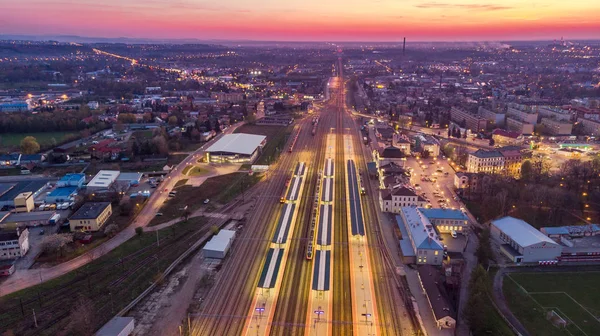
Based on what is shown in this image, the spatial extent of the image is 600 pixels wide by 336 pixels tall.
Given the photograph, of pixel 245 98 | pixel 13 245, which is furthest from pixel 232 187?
pixel 245 98

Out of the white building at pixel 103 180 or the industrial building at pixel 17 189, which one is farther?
the white building at pixel 103 180

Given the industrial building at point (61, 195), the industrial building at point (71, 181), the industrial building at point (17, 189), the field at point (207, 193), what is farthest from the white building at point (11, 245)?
the industrial building at point (71, 181)

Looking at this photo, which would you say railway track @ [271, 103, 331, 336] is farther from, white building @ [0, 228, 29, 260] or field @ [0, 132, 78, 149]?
field @ [0, 132, 78, 149]

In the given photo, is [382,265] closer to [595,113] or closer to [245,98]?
[595,113]

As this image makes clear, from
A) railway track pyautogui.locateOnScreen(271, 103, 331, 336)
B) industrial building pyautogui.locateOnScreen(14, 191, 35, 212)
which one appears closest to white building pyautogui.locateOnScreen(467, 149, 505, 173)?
railway track pyautogui.locateOnScreen(271, 103, 331, 336)

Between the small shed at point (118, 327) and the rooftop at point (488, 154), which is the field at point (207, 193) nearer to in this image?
the small shed at point (118, 327)

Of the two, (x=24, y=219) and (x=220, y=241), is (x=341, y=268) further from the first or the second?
(x=24, y=219)

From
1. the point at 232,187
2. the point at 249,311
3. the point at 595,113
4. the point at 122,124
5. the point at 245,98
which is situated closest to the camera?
the point at 249,311
